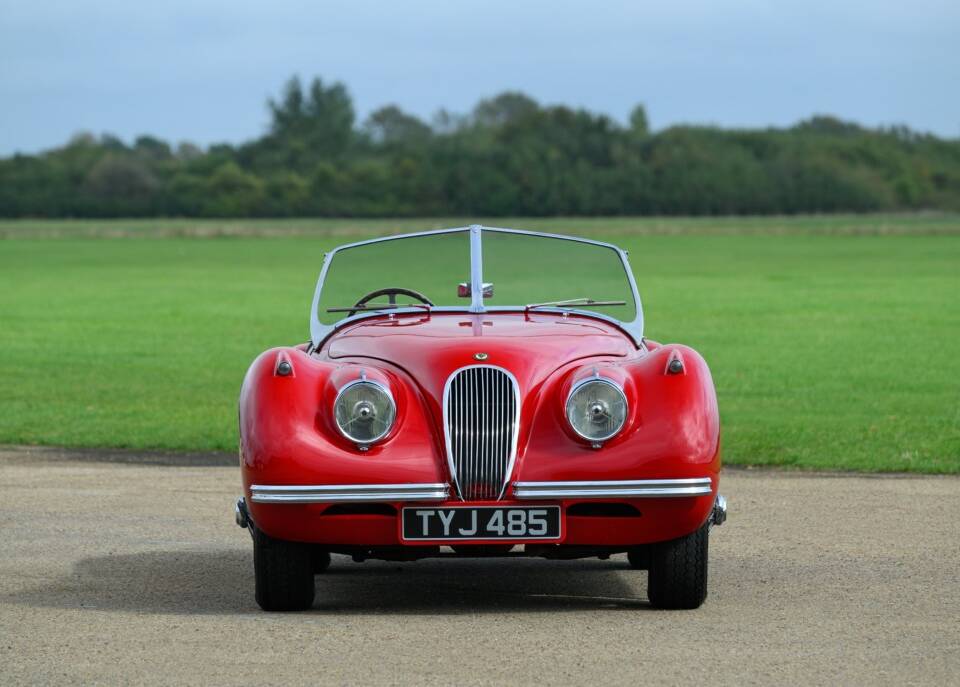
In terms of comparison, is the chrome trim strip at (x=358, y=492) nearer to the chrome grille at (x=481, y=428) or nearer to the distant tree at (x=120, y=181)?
the chrome grille at (x=481, y=428)

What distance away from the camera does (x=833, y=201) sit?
141 m

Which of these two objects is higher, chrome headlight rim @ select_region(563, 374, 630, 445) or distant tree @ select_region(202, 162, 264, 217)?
chrome headlight rim @ select_region(563, 374, 630, 445)

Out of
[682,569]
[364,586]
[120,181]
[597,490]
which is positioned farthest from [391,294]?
[120,181]

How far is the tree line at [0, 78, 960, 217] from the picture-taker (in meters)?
140

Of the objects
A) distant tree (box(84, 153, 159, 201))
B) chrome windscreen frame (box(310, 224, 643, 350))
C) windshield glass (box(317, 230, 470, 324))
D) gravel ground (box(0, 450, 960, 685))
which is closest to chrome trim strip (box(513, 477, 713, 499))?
gravel ground (box(0, 450, 960, 685))

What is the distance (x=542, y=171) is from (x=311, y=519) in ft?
450

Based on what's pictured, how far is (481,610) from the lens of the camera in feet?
20.6

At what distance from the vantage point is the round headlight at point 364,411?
6.14 meters

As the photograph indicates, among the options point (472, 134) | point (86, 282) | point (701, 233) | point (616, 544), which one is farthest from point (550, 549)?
point (472, 134)

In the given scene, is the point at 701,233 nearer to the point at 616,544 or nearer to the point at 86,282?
the point at 86,282

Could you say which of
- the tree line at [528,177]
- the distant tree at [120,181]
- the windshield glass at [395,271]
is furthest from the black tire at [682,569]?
the distant tree at [120,181]

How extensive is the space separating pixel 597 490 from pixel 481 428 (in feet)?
1.76

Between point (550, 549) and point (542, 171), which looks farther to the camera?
point (542, 171)

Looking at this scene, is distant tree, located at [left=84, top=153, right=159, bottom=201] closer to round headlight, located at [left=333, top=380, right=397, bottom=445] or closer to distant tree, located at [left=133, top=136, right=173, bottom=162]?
distant tree, located at [left=133, top=136, right=173, bottom=162]
